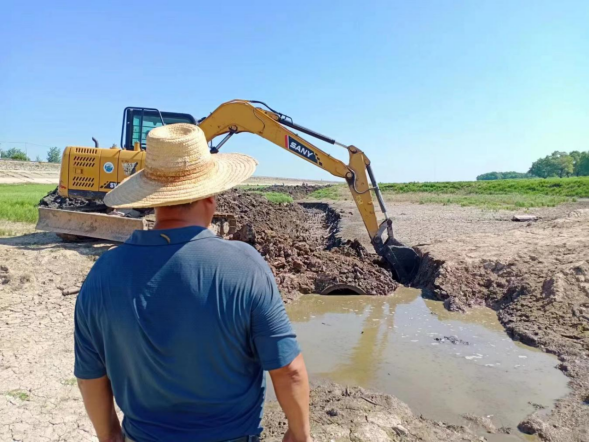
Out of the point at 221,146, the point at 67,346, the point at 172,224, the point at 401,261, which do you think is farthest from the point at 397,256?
the point at 172,224

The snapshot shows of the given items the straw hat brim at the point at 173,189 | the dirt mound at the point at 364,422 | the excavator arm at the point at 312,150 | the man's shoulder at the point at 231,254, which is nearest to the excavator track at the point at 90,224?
the excavator arm at the point at 312,150

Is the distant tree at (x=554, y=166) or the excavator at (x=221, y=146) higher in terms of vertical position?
the distant tree at (x=554, y=166)

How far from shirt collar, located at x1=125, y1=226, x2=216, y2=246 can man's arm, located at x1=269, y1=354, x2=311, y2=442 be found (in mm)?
515

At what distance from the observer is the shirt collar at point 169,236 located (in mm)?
1563

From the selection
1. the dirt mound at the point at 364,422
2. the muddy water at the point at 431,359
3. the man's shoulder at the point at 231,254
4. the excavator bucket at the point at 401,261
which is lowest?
the muddy water at the point at 431,359

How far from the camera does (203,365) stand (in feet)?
5.10

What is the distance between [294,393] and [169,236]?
674 millimetres

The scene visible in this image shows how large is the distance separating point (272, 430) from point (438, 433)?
138cm

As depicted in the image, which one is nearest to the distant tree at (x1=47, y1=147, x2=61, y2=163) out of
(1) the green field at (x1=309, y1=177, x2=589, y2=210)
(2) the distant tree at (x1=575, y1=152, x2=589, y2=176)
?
(1) the green field at (x1=309, y1=177, x2=589, y2=210)

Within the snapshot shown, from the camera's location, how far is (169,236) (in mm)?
1569

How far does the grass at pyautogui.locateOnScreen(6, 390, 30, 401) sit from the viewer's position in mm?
4047

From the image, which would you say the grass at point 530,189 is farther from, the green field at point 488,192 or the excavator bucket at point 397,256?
the excavator bucket at point 397,256

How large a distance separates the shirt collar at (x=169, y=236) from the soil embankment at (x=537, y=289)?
151 inches

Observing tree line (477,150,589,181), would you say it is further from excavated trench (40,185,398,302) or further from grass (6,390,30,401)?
grass (6,390,30,401)
